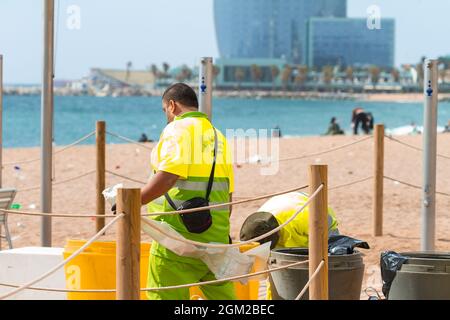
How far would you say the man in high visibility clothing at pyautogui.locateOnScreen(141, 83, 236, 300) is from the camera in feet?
18.6

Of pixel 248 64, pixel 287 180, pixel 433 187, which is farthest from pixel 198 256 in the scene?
pixel 248 64

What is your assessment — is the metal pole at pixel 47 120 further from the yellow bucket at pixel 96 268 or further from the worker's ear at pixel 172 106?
the worker's ear at pixel 172 106

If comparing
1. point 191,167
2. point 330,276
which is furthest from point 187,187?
point 330,276

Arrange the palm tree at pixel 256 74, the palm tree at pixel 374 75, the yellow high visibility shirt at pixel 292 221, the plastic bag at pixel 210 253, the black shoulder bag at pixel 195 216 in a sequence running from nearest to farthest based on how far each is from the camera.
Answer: the plastic bag at pixel 210 253, the black shoulder bag at pixel 195 216, the yellow high visibility shirt at pixel 292 221, the palm tree at pixel 256 74, the palm tree at pixel 374 75

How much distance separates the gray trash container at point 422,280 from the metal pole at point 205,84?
271 centimetres

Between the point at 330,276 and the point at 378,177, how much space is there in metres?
4.42

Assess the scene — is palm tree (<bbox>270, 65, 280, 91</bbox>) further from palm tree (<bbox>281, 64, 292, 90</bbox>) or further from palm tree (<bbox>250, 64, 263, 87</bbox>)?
palm tree (<bbox>250, 64, 263, 87</bbox>)

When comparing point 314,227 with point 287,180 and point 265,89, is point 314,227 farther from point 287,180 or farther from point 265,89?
point 265,89

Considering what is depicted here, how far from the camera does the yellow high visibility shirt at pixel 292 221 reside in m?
7.52

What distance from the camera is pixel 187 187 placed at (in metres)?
5.79

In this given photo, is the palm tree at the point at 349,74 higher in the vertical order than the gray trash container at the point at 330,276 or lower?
higher

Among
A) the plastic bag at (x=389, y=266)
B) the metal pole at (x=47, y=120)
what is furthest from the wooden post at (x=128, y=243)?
the metal pole at (x=47, y=120)

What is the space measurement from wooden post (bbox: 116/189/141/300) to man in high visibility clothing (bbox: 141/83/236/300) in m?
0.44

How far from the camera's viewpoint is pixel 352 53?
18562 cm
